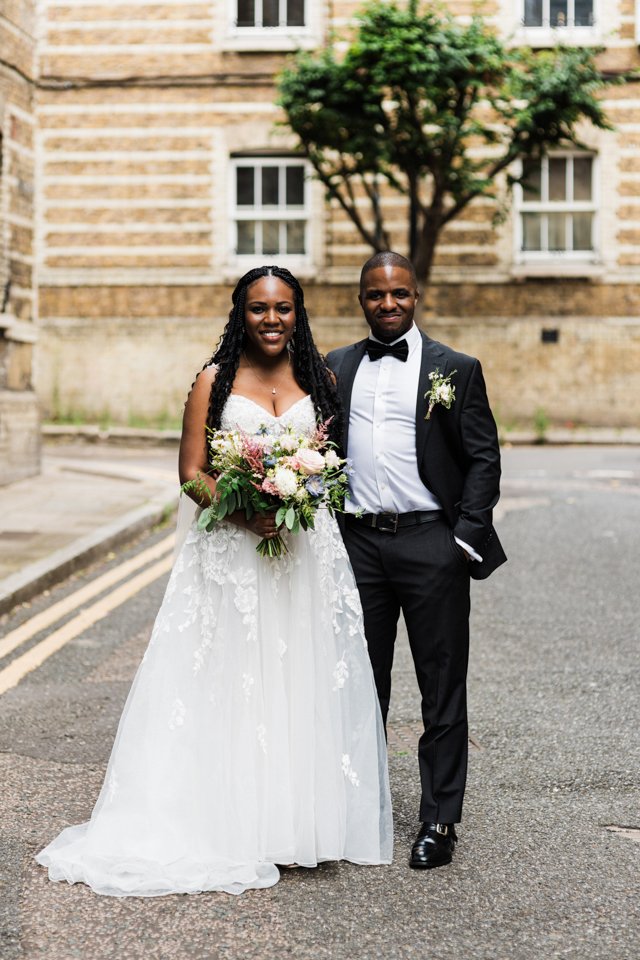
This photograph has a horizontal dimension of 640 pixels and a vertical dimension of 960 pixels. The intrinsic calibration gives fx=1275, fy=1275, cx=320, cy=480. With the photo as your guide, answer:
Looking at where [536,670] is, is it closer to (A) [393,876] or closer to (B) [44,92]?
(A) [393,876]

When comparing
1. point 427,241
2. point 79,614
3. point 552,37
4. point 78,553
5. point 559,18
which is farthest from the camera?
A: point 559,18

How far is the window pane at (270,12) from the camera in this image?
2253 cm

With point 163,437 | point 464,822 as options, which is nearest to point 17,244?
point 163,437

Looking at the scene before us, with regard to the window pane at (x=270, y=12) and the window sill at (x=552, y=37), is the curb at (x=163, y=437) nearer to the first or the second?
the window sill at (x=552, y=37)

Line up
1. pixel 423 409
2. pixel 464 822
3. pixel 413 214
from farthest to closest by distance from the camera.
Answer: pixel 413 214, pixel 464 822, pixel 423 409

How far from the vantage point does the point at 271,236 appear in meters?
22.8

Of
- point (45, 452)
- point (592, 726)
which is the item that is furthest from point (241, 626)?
point (45, 452)

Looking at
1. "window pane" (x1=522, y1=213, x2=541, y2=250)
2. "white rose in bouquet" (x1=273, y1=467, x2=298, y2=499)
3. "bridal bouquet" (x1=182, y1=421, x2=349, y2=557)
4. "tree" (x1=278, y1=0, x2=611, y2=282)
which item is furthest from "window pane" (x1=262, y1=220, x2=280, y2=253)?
"white rose in bouquet" (x1=273, y1=467, x2=298, y2=499)

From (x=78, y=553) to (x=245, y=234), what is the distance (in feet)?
46.2

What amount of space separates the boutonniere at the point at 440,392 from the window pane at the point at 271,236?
1898 cm

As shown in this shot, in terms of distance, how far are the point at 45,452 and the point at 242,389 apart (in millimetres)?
15588

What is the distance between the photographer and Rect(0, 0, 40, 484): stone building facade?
14289 millimetres

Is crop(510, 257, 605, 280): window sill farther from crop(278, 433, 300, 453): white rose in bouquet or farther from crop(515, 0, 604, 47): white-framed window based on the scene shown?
crop(278, 433, 300, 453): white rose in bouquet

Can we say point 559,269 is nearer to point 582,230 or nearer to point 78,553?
point 582,230
